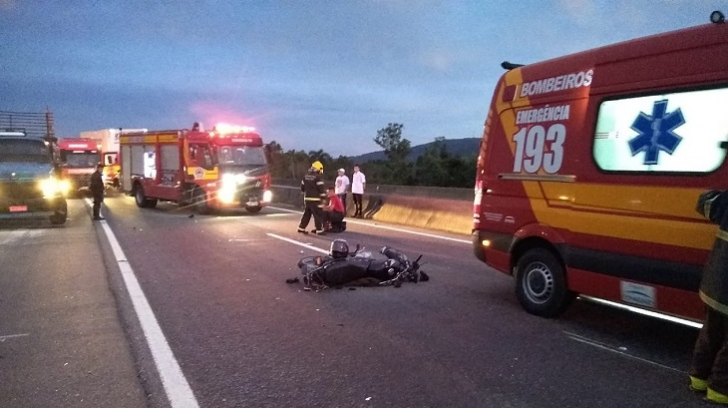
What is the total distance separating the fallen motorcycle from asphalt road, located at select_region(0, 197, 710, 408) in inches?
9.3

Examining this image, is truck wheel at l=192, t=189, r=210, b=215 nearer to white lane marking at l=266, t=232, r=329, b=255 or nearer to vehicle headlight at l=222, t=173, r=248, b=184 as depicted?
vehicle headlight at l=222, t=173, r=248, b=184

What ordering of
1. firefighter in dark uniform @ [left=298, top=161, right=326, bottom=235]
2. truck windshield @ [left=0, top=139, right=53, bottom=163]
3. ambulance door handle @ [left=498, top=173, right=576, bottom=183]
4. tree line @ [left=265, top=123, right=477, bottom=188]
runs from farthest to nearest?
tree line @ [left=265, top=123, right=477, bottom=188] < truck windshield @ [left=0, top=139, right=53, bottom=163] < firefighter in dark uniform @ [left=298, top=161, right=326, bottom=235] < ambulance door handle @ [left=498, top=173, right=576, bottom=183]

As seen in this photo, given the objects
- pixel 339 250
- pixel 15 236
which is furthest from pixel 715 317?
pixel 15 236

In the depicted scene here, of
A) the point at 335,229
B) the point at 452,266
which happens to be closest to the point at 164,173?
the point at 335,229

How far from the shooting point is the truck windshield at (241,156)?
2059 centimetres

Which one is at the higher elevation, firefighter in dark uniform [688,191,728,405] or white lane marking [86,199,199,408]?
firefighter in dark uniform [688,191,728,405]

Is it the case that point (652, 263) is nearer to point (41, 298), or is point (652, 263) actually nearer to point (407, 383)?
point (407, 383)

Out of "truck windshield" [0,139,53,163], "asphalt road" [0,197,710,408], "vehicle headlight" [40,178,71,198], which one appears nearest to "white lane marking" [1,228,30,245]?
"vehicle headlight" [40,178,71,198]

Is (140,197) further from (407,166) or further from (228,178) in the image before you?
(407,166)

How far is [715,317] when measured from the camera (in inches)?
178

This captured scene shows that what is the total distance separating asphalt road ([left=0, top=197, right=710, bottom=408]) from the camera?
4.59m

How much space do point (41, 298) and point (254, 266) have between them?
3.14 meters

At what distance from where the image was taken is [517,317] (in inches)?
265

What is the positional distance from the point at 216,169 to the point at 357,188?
4818 mm
